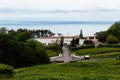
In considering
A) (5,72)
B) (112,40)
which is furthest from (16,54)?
(112,40)

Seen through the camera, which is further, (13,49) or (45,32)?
(45,32)

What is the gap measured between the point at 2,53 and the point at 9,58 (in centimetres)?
121

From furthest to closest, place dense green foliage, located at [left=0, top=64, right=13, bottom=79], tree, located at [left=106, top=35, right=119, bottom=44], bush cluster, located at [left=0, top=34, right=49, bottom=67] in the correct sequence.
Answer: tree, located at [left=106, top=35, right=119, bottom=44]
bush cluster, located at [left=0, top=34, right=49, bottom=67]
dense green foliage, located at [left=0, top=64, right=13, bottom=79]

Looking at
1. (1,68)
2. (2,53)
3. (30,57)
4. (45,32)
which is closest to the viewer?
(1,68)

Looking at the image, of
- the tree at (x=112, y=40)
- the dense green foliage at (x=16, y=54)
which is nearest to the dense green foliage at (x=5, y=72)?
the dense green foliage at (x=16, y=54)

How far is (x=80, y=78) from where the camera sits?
28.7 metres

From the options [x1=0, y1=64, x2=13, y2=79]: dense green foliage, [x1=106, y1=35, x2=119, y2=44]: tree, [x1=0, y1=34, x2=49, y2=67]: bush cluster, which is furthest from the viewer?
[x1=106, y1=35, x2=119, y2=44]: tree

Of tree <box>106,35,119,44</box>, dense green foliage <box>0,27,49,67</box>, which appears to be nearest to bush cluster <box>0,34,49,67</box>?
dense green foliage <box>0,27,49,67</box>

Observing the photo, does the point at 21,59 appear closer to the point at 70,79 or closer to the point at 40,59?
the point at 40,59

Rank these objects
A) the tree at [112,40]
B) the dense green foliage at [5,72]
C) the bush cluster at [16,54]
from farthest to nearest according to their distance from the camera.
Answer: the tree at [112,40] < the bush cluster at [16,54] < the dense green foliage at [5,72]

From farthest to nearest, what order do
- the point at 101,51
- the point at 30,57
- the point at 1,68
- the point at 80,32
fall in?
1. the point at 80,32
2. the point at 101,51
3. the point at 30,57
4. the point at 1,68

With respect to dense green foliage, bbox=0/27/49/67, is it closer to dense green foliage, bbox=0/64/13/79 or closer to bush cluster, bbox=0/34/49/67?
bush cluster, bbox=0/34/49/67

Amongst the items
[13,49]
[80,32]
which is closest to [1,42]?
[13,49]

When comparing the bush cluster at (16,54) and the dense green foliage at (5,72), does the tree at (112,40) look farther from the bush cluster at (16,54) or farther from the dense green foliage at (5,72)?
the dense green foliage at (5,72)
